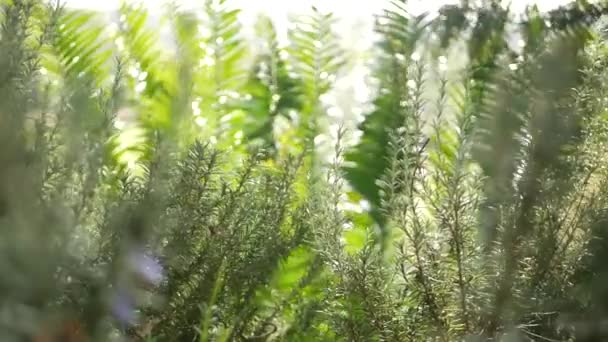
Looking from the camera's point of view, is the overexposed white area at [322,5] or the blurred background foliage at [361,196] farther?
the overexposed white area at [322,5]

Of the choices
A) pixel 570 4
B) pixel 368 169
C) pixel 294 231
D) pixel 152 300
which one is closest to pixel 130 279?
pixel 152 300

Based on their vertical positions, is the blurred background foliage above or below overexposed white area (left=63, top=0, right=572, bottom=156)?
below

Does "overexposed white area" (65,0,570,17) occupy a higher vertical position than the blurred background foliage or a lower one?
higher

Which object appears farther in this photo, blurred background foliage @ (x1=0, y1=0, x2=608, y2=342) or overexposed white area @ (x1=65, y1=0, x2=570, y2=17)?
overexposed white area @ (x1=65, y1=0, x2=570, y2=17)

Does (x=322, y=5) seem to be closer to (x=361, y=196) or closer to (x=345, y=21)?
(x=345, y=21)

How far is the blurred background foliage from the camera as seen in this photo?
44 cm

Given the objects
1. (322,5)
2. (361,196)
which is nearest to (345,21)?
(322,5)

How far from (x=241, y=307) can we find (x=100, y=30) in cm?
32

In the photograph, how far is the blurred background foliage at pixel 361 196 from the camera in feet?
1.45

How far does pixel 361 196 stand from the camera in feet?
2.16

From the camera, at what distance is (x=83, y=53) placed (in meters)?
0.67

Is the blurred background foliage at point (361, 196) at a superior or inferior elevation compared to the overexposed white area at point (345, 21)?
inferior

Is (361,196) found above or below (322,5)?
below

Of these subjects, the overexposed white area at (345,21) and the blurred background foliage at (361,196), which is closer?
the blurred background foliage at (361,196)
